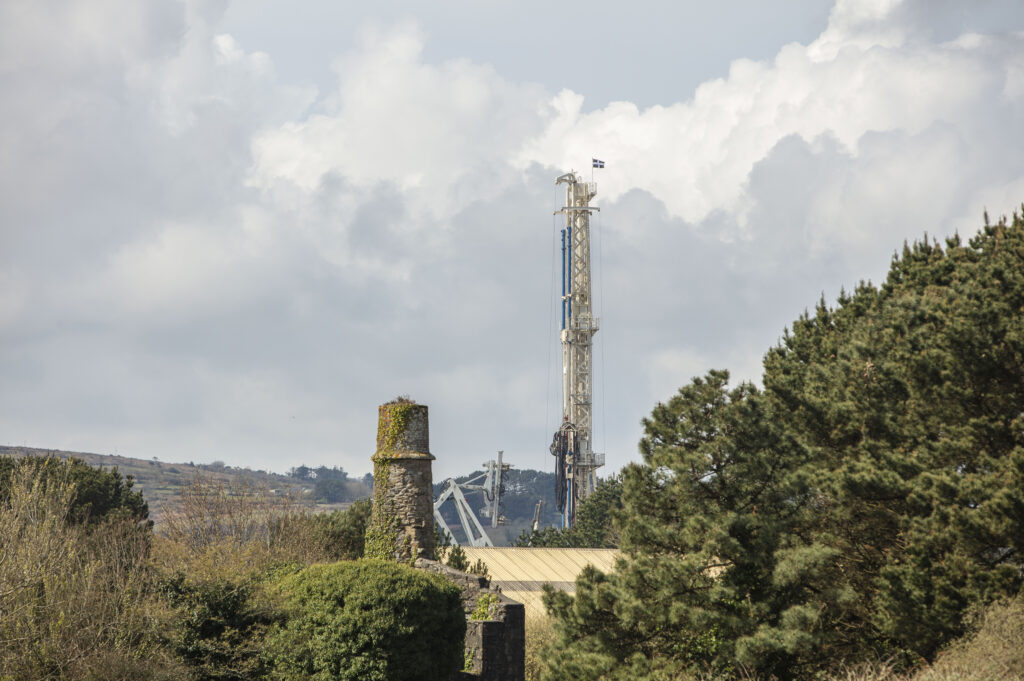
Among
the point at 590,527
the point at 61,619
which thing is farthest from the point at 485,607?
the point at 590,527

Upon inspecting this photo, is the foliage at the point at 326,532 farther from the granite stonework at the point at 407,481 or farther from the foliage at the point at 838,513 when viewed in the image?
the foliage at the point at 838,513

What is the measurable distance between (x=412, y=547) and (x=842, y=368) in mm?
13484

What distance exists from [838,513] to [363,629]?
1090cm

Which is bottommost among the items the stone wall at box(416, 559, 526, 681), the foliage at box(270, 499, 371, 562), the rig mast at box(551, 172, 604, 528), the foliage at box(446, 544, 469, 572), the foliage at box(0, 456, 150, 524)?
the stone wall at box(416, 559, 526, 681)

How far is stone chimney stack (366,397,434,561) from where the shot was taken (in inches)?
1225

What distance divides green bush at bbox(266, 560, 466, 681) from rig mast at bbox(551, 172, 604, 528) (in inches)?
2313

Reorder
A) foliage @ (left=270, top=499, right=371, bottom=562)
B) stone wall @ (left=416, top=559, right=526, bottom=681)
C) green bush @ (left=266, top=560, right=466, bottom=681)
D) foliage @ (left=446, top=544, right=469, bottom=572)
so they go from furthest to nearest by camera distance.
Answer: foliage @ (left=270, top=499, right=371, bottom=562), foliage @ (left=446, top=544, right=469, bottom=572), stone wall @ (left=416, top=559, right=526, bottom=681), green bush @ (left=266, top=560, right=466, bottom=681)

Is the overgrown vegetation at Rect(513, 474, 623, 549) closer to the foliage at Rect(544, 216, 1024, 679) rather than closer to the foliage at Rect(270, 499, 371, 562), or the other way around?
the foliage at Rect(270, 499, 371, 562)

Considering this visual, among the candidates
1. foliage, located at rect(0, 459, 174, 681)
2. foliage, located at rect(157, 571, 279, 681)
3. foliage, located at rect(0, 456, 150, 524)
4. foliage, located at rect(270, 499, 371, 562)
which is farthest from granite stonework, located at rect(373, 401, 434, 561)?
foliage, located at rect(0, 456, 150, 524)

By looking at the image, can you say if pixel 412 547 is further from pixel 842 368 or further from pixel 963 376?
pixel 963 376

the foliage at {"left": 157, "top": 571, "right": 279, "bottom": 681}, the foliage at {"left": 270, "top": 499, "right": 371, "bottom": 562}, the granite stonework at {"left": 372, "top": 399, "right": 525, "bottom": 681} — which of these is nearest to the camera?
the foliage at {"left": 157, "top": 571, "right": 279, "bottom": 681}

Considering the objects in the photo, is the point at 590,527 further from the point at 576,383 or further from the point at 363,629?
the point at 363,629

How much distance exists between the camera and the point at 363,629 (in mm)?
23266

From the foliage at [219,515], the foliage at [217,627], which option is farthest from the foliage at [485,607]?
the foliage at [219,515]
